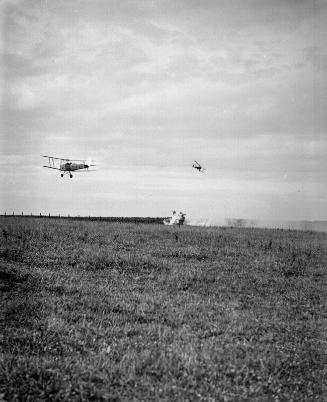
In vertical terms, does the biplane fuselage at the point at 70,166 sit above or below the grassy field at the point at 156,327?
above

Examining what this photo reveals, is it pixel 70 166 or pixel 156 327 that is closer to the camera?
pixel 156 327

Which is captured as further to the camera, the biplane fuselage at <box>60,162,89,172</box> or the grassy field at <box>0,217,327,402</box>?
the biplane fuselage at <box>60,162,89,172</box>

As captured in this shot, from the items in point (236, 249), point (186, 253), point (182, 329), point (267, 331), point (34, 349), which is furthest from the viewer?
point (236, 249)

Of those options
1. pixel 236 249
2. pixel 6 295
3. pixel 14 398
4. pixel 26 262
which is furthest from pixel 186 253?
pixel 14 398

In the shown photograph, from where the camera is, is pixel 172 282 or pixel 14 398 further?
pixel 172 282

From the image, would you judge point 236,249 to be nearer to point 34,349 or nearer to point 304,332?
point 304,332

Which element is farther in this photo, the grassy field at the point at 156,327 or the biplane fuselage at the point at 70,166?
the biplane fuselage at the point at 70,166

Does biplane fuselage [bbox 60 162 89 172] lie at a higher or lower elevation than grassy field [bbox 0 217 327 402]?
higher

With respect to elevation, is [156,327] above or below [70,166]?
below
